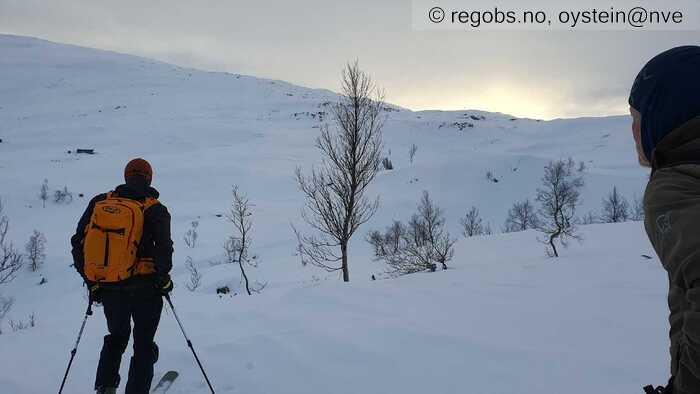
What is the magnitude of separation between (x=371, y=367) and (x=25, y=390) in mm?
3362

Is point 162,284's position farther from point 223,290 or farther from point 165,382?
point 223,290

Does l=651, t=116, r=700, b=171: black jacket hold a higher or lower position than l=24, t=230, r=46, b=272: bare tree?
higher

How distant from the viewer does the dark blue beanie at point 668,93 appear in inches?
46.7

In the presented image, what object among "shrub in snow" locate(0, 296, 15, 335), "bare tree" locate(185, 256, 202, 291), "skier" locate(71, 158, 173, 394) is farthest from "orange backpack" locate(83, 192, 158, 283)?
"shrub in snow" locate(0, 296, 15, 335)

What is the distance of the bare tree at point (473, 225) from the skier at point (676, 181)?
35.6 meters

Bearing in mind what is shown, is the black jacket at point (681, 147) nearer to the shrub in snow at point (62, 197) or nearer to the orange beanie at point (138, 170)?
the orange beanie at point (138, 170)

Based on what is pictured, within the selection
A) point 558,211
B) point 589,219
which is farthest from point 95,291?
point 589,219

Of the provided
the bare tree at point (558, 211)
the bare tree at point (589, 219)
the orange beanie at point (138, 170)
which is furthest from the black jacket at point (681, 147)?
the bare tree at point (589, 219)

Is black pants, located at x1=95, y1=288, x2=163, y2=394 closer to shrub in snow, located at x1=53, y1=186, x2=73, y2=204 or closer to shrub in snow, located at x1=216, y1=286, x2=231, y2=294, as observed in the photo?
shrub in snow, located at x1=216, y1=286, x2=231, y2=294

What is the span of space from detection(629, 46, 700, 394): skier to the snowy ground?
2737 millimetres

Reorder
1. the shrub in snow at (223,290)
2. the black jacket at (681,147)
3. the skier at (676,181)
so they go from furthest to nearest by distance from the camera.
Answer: the shrub in snow at (223,290)
the black jacket at (681,147)
the skier at (676,181)

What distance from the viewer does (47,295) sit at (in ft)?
76.2

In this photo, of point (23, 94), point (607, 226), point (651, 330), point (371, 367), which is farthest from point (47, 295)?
point (23, 94)

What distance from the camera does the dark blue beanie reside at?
1.19 meters
